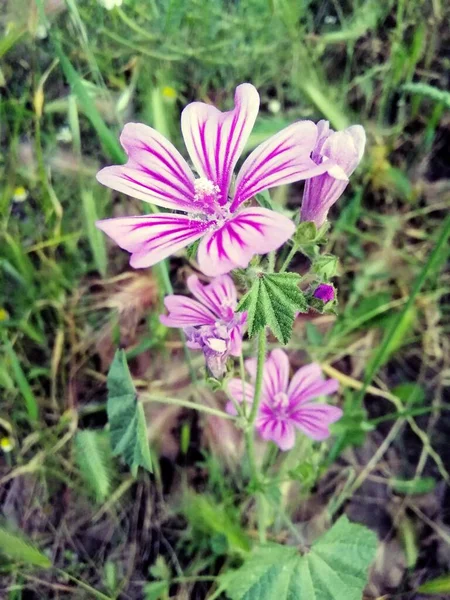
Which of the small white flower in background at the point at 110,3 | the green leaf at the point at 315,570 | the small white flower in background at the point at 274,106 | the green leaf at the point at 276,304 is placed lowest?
the green leaf at the point at 315,570

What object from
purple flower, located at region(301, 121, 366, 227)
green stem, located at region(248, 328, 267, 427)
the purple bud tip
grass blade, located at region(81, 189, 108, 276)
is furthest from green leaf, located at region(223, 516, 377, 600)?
grass blade, located at region(81, 189, 108, 276)

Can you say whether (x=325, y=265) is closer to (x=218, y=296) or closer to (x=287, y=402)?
(x=218, y=296)

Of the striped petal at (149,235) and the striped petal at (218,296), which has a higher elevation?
the striped petal at (149,235)

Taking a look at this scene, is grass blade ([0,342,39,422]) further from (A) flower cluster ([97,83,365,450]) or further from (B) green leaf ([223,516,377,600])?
(B) green leaf ([223,516,377,600])

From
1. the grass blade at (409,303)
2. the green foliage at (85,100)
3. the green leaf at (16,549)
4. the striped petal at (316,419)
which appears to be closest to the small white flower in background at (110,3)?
the green foliage at (85,100)

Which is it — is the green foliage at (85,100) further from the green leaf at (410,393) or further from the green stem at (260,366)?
the green leaf at (410,393)
